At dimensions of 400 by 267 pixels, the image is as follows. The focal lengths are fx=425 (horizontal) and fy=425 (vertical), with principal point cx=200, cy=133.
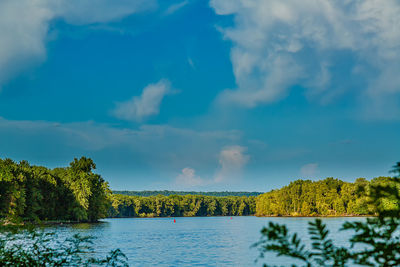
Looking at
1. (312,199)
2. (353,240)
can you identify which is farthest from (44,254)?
(312,199)

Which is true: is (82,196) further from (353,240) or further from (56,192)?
(353,240)

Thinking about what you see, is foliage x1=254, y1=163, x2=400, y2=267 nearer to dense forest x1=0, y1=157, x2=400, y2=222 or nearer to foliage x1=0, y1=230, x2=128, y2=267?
dense forest x1=0, y1=157, x2=400, y2=222

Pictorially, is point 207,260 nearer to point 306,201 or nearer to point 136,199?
point 306,201

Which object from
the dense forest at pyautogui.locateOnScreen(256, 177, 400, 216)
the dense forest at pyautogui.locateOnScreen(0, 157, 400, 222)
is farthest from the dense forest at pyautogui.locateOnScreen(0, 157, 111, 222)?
the dense forest at pyautogui.locateOnScreen(256, 177, 400, 216)

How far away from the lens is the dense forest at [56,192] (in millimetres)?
65438

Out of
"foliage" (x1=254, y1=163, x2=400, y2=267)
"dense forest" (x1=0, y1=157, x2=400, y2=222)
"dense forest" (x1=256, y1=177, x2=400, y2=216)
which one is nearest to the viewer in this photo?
"foliage" (x1=254, y1=163, x2=400, y2=267)

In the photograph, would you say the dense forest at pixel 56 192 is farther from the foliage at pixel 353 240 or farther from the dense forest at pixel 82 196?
the foliage at pixel 353 240

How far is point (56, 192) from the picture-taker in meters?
85.9

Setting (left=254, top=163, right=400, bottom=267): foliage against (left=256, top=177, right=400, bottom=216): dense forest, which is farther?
(left=256, top=177, right=400, bottom=216): dense forest

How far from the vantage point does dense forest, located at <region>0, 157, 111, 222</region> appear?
6544 cm

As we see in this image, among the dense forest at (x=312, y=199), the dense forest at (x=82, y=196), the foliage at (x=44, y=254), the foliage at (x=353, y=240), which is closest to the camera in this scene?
the foliage at (x=353, y=240)

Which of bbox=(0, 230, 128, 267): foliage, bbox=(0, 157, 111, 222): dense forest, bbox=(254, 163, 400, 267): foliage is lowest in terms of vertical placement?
bbox=(0, 230, 128, 267): foliage

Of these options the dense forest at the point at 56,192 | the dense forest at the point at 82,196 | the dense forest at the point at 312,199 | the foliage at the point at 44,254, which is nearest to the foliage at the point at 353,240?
the dense forest at the point at 82,196

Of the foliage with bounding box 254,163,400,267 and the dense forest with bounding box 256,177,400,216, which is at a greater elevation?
the dense forest with bounding box 256,177,400,216
